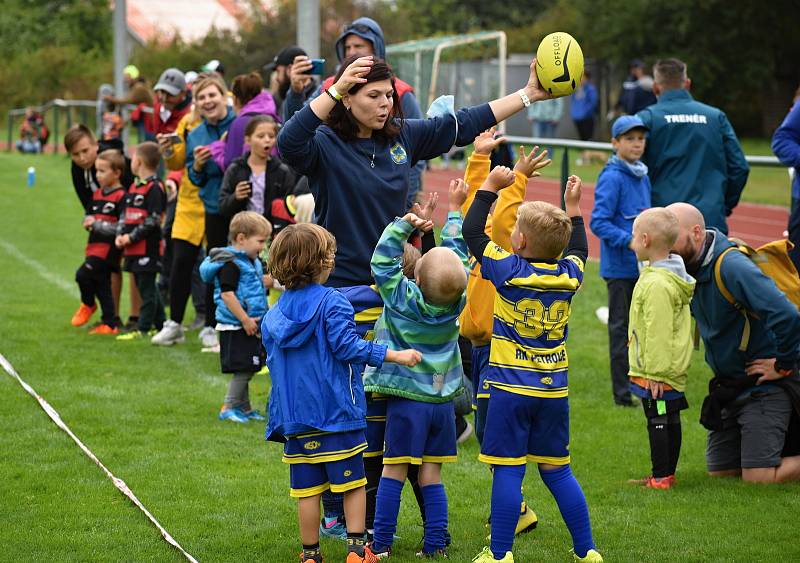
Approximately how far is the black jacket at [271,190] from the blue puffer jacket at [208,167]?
20.9 inches

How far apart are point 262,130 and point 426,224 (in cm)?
432

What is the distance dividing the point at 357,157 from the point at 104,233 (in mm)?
6377

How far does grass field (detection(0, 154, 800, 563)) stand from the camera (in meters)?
5.67

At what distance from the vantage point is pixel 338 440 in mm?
5094

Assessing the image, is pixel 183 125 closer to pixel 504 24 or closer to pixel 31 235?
pixel 31 235

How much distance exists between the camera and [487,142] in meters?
5.70

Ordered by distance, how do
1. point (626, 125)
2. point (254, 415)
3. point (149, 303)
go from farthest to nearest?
point (149, 303) < point (626, 125) < point (254, 415)

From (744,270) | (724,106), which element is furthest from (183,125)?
(724,106)

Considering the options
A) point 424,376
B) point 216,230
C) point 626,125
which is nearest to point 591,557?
point 424,376

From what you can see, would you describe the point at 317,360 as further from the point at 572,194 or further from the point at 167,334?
the point at 167,334

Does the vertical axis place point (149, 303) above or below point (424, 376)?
below

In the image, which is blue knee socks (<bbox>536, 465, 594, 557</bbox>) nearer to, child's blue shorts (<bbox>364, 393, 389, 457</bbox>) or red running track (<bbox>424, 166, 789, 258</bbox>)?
child's blue shorts (<bbox>364, 393, 389, 457</bbox>)

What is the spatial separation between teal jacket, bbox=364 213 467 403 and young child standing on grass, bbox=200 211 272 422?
2.73 meters

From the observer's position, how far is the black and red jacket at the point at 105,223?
11.1 m
